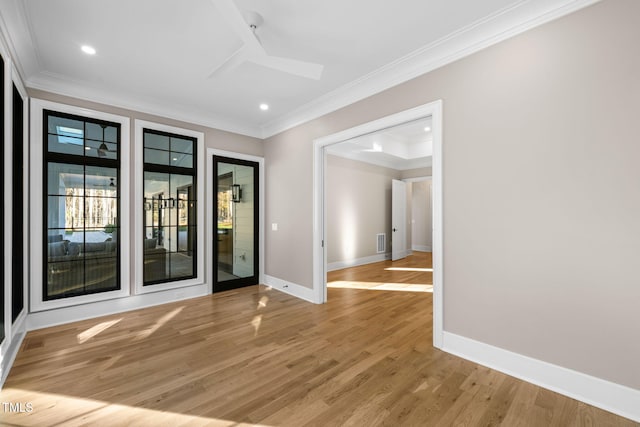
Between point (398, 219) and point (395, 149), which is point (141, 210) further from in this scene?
point (398, 219)

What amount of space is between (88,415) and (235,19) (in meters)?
2.78

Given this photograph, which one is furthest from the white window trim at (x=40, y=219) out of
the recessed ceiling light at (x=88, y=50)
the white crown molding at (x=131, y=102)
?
the recessed ceiling light at (x=88, y=50)

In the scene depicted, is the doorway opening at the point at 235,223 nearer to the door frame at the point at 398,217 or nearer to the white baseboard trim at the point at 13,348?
the white baseboard trim at the point at 13,348

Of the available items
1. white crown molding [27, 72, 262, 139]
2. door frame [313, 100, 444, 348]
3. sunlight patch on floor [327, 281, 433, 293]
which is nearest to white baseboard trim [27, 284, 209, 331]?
door frame [313, 100, 444, 348]

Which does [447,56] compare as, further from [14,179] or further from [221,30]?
[14,179]

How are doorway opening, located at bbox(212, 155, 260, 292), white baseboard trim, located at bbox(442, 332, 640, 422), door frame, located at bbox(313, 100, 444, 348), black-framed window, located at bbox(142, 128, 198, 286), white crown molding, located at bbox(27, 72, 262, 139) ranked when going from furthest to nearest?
doorway opening, located at bbox(212, 155, 260, 292) < black-framed window, located at bbox(142, 128, 198, 286) < white crown molding, located at bbox(27, 72, 262, 139) < door frame, located at bbox(313, 100, 444, 348) < white baseboard trim, located at bbox(442, 332, 640, 422)

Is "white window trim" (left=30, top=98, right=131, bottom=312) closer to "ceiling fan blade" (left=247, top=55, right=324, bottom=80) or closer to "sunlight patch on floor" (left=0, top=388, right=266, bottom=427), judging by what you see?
"sunlight patch on floor" (left=0, top=388, right=266, bottom=427)

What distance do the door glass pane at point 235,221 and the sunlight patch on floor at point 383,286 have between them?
5.47 feet

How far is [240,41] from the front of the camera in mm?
2686

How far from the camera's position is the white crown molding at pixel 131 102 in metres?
3.26

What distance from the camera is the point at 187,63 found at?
3014mm

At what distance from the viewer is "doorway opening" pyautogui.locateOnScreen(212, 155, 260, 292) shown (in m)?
4.71

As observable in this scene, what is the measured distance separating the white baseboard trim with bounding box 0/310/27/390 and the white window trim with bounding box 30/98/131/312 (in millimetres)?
255

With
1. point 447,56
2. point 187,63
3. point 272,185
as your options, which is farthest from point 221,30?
point 272,185
